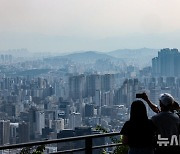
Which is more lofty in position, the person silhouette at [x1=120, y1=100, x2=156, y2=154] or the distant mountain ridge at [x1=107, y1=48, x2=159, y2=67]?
the distant mountain ridge at [x1=107, y1=48, x2=159, y2=67]

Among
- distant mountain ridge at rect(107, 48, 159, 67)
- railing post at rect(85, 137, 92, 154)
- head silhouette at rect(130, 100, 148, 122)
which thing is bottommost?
A: railing post at rect(85, 137, 92, 154)

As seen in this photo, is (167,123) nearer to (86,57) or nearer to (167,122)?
(167,122)

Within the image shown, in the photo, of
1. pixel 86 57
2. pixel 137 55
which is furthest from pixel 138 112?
pixel 86 57

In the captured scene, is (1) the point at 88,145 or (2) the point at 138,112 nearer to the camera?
(2) the point at 138,112

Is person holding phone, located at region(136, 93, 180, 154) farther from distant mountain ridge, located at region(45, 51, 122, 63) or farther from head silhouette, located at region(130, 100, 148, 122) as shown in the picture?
distant mountain ridge, located at region(45, 51, 122, 63)

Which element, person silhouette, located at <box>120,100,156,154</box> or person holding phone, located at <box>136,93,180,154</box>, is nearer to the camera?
person silhouette, located at <box>120,100,156,154</box>

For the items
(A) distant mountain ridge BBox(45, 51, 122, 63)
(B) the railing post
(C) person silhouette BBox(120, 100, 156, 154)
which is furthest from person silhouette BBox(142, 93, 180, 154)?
Answer: (A) distant mountain ridge BBox(45, 51, 122, 63)

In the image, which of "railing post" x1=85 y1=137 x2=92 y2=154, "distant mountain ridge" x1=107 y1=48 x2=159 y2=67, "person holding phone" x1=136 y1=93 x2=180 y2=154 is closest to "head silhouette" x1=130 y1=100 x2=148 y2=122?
"person holding phone" x1=136 y1=93 x2=180 y2=154

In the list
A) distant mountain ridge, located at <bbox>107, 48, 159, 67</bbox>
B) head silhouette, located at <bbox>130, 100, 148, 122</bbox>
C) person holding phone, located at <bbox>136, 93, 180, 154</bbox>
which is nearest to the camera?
head silhouette, located at <bbox>130, 100, 148, 122</bbox>

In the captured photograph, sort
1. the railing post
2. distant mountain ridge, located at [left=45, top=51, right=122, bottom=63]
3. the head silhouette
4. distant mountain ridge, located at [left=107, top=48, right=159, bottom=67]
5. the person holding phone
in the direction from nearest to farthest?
the head silhouette, the person holding phone, the railing post, distant mountain ridge, located at [left=107, top=48, right=159, bottom=67], distant mountain ridge, located at [left=45, top=51, right=122, bottom=63]
